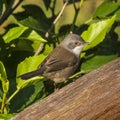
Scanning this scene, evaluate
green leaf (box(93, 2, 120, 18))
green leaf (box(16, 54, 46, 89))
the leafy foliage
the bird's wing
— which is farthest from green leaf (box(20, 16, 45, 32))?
the bird's wing

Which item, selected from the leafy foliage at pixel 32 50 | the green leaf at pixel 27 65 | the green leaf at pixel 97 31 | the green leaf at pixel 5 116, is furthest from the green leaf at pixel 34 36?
the green leaf at pixel 5 116

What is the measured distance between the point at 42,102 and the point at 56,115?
0.12 meters

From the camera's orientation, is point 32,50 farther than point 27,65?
Yes

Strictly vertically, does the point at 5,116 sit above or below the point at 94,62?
below

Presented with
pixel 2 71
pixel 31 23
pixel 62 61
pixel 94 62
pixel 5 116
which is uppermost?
pixel 31 23

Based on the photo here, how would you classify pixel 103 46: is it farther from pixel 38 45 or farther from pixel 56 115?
pixel 56 115

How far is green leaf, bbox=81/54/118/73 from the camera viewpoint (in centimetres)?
380

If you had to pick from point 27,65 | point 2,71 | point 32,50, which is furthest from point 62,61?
point 2,71

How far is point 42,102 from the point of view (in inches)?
130

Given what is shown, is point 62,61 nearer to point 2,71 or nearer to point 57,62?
point 57,62

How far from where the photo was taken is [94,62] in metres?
3.84

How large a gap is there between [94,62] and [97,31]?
207 millimetres

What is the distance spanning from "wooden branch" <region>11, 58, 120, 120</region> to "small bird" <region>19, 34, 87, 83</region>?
2.81 ft

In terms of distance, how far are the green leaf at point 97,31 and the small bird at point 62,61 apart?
46 centimetres
